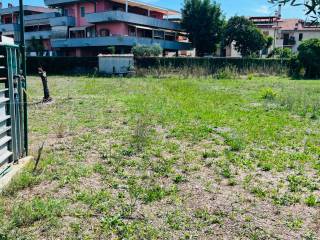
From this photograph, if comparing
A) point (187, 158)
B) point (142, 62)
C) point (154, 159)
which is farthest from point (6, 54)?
point (142, 62)

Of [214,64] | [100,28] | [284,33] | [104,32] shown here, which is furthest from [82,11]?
[284,33]

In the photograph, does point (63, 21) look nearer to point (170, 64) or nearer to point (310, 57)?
point (170, 64)

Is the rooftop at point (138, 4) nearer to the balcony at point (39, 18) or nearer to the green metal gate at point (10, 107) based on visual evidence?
the balcony at point (39, 18)

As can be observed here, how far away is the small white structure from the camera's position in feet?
104

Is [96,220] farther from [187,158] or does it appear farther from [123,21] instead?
[123,21]

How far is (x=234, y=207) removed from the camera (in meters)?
4.76

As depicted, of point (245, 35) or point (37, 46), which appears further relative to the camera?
point (37, 46)

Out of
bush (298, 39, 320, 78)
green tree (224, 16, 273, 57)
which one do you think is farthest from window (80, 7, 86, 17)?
bush (298, 39, 320, 78)

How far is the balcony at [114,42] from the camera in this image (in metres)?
45.1

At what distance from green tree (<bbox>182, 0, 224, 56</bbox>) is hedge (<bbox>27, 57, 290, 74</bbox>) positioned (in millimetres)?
15931

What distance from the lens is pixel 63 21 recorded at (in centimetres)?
5300

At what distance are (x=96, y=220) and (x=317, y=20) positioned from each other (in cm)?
297

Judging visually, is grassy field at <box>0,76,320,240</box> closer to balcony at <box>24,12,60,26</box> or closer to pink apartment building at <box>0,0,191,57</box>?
pink apartment building at <box>0,0,191,57</box>

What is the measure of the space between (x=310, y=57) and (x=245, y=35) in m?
18.0
